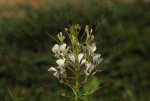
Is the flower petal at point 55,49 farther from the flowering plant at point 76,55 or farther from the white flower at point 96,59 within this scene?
the white flower at point 96,59

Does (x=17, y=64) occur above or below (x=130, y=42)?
below

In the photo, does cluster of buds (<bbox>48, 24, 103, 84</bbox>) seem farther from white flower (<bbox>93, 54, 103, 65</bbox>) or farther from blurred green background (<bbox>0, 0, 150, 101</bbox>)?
blurred green background (<bbox>0, 0, 150, 101</bbox>)

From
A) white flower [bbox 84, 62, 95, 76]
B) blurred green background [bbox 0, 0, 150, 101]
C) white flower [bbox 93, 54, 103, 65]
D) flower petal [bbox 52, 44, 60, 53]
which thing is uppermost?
blurred green background [bbox 0, 0, 150, 101]

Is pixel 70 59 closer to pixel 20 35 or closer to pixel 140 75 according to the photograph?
pixel 140 75

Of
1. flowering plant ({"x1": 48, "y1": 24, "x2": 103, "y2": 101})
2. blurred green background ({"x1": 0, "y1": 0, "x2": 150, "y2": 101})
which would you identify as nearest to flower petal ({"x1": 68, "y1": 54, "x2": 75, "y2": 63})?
flowering plant ({"x1": 48, "y1": 24, "x2": 103, "y2": 101})

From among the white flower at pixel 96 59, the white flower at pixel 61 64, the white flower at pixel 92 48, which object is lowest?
the white flower at pixel 61 64

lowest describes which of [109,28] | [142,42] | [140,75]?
[140,75]

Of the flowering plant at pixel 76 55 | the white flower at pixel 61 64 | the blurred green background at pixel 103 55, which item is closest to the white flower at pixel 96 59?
the flowering plant at pixel 76 55

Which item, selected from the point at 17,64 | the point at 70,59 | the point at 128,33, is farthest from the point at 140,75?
the point at 70,59

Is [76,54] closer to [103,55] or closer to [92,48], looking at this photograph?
[92,48]
